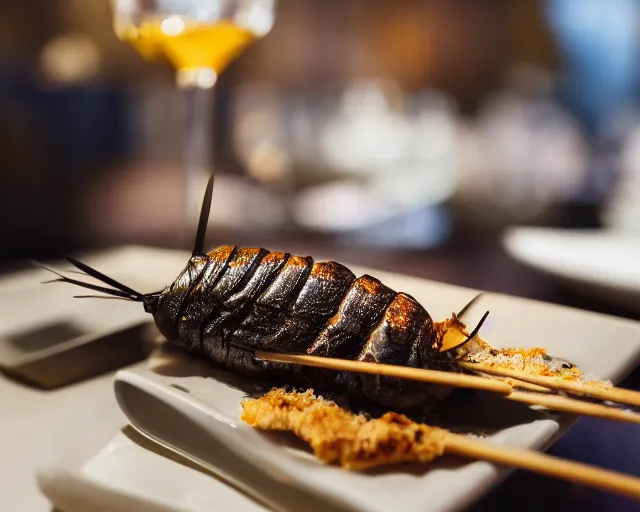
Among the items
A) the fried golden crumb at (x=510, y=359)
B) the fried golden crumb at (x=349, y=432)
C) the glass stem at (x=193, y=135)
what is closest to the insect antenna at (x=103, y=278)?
the fried golden crumb at (x=349, y=432)

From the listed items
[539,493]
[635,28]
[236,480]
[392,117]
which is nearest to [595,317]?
[539,493]

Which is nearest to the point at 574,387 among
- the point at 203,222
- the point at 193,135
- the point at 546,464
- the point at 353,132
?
the point at 546,464

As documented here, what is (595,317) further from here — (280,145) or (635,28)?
(635,28)

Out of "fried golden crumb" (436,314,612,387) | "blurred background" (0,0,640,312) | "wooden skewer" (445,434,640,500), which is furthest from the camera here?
"blurred background" (0,0,640,312)

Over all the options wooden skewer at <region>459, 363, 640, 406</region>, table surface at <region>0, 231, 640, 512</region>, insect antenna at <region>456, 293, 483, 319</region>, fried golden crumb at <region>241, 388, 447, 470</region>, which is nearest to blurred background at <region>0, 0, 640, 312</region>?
insect antenna at <region>456, 293, 483, 319</region>

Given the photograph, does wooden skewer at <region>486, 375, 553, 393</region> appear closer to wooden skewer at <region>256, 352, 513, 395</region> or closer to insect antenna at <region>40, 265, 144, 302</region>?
wooden skewer at <region>256, 352, 513, 395</region>

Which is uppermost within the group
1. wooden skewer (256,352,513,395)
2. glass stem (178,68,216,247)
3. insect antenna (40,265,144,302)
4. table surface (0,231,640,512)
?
glass stem (178,68,216,247)
